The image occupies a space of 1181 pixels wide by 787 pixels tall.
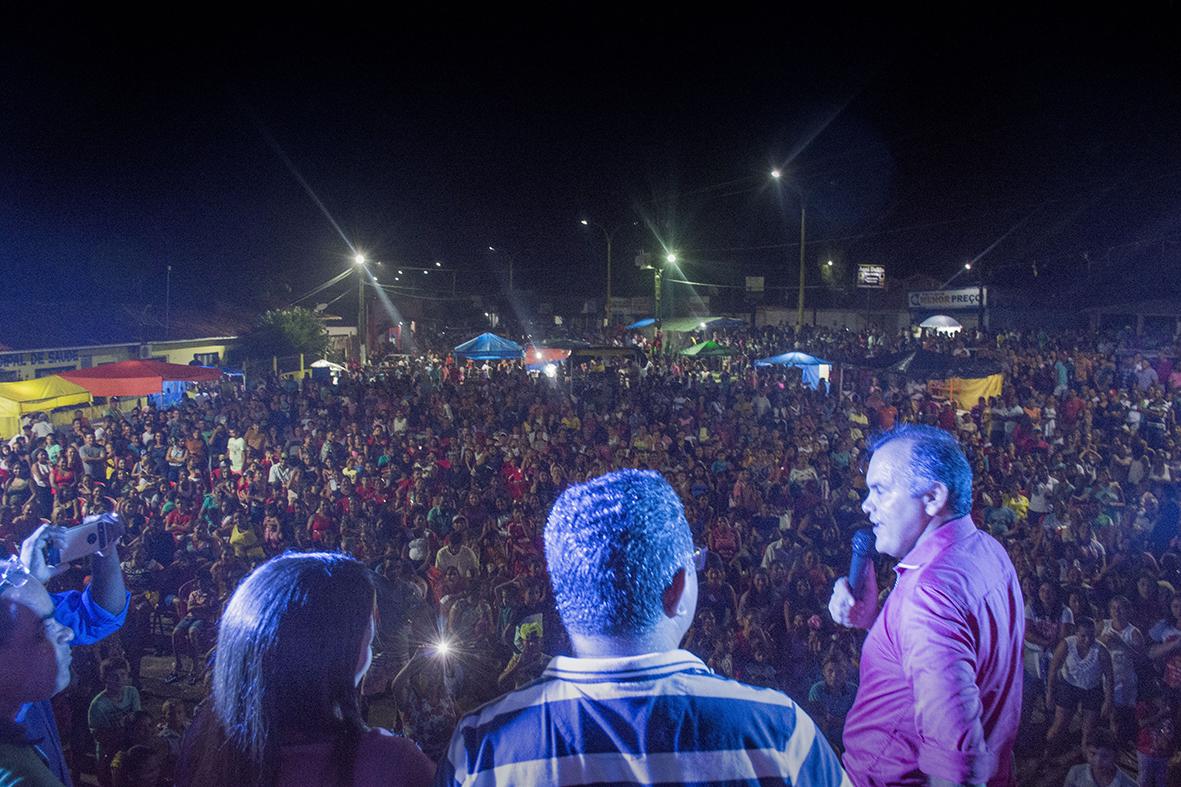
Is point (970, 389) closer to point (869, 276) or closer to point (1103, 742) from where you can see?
point (1103, 742)

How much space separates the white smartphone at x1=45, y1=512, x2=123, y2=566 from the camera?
199 cm

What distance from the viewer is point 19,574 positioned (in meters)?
1.66

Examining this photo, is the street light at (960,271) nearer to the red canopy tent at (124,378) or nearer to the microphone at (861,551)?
the red canopy tent at (124,378)

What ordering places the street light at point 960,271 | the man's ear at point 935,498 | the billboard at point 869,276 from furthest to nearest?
the street light at point 960,271, the billboard at point 869,276, the man's ear at point 935,498

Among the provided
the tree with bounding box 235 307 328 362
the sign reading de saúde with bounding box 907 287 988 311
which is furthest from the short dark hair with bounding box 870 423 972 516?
the sign reading de saúde with bounding box 907 287 988 311

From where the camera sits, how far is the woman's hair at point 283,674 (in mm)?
1239

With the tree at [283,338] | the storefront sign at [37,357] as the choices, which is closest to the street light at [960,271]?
the tree at [283,338]

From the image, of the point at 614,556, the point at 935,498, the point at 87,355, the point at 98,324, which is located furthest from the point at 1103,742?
the point at 98,324

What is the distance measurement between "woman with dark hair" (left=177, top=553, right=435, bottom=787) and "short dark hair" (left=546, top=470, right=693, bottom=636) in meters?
0.39

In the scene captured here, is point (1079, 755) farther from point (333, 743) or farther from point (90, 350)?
point (90, 350)

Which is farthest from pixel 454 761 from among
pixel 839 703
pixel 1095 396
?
pixel 1095 396

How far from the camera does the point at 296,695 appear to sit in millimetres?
1254

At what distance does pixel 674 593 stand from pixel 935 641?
2.66 ft

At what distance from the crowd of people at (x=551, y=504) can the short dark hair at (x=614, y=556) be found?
1.78 feet
